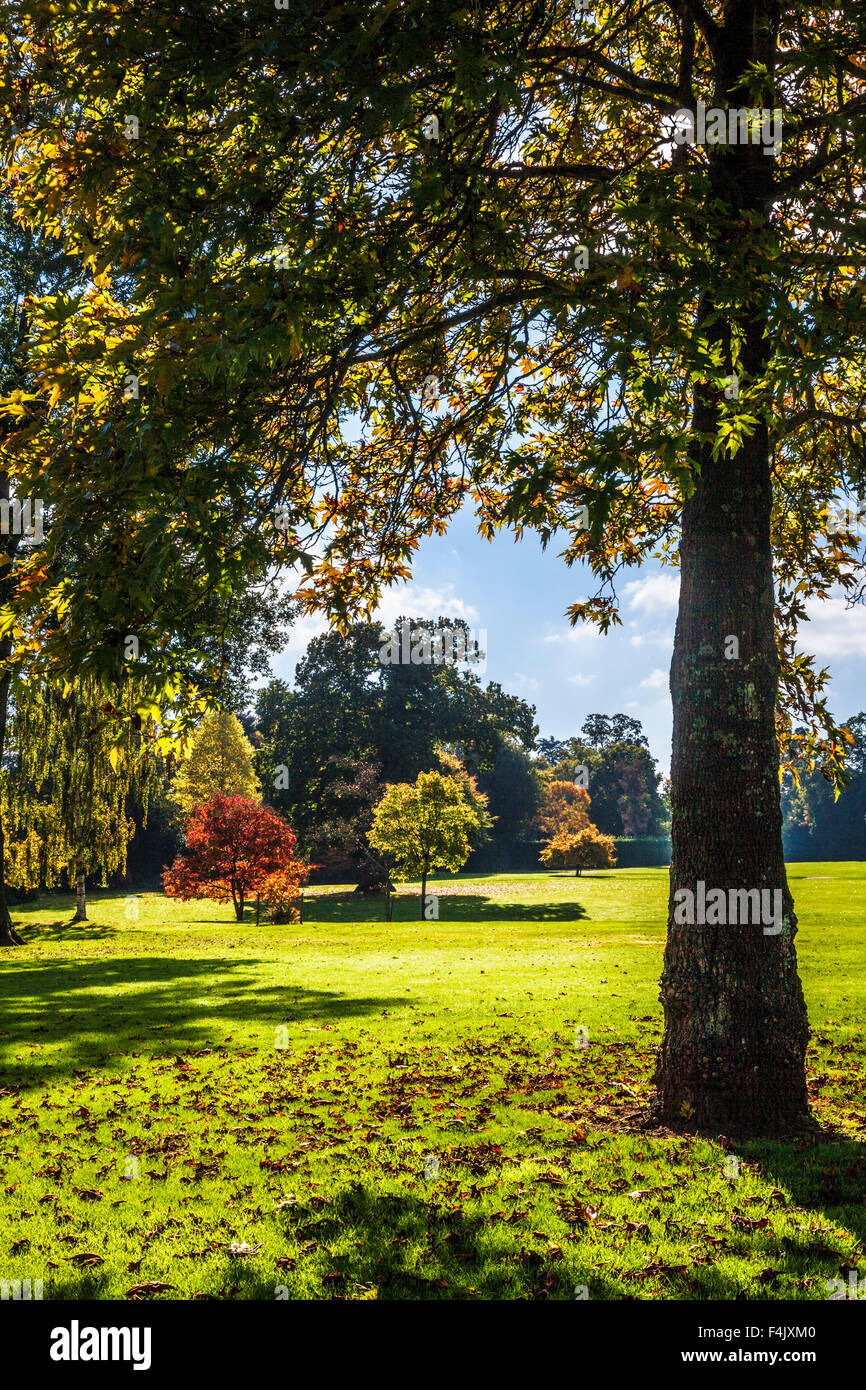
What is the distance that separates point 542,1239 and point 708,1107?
2.30 m

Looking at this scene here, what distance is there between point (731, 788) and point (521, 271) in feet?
13.7

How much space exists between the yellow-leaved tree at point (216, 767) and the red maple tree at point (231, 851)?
17.3 meters

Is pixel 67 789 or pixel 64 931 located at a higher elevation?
pixel 67 789

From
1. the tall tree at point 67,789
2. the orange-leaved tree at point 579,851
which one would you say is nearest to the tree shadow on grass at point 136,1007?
the tall tree at point 67,789

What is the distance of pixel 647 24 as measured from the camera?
885 cm

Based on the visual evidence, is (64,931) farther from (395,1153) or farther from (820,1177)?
(820,1177)

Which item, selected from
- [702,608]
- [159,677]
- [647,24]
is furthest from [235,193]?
[647,24]

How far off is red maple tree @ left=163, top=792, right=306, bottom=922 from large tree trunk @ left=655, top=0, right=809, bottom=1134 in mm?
24904

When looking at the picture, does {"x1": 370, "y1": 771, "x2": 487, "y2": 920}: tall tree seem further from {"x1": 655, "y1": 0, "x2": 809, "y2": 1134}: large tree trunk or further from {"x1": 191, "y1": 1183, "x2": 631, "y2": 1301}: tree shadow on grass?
{"x1": 191, "y1": 1183, "x2": 631, "y2": 1301}: tree shadow on grass

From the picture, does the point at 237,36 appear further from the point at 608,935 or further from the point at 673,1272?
the point at 608,935

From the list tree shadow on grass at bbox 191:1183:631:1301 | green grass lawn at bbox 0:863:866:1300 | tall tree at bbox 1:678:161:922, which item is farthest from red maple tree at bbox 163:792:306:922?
tree shadow on grass at bbox 191:1183:631:1301

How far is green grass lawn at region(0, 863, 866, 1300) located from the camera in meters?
4.53

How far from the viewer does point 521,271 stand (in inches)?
239

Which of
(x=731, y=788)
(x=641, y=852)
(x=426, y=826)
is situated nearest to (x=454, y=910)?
(x=426, y=826)
